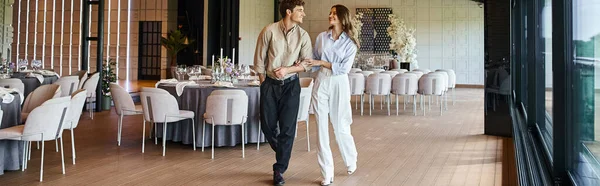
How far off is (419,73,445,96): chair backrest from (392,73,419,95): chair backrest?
18 cm

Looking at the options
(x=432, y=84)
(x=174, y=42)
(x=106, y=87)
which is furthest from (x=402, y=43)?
(x=106, y=87)

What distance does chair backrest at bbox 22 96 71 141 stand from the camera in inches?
171

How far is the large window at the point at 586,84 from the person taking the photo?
177cm

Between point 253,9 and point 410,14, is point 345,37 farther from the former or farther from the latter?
point 410,14

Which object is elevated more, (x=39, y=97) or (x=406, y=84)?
(x=406, y=84)

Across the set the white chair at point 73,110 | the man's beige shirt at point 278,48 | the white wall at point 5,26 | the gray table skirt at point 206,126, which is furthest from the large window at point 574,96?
the white wall at point 5,26

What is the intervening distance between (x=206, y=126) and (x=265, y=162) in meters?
1.12

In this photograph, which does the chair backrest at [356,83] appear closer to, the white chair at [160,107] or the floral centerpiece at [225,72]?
the floral centerpiece at [225,72]

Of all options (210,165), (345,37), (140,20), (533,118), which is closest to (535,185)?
(345,37)

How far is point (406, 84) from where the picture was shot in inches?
418

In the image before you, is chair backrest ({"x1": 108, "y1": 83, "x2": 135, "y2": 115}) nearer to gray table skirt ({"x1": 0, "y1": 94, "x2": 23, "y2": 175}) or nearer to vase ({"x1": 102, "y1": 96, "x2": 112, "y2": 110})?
gray table skirt ({"x1": 0, "y1": 94, "x2": 23, "y2": 175})

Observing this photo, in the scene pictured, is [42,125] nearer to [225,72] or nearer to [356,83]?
[225,72]

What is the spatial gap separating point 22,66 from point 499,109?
8.09m

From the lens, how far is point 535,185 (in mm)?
2617
